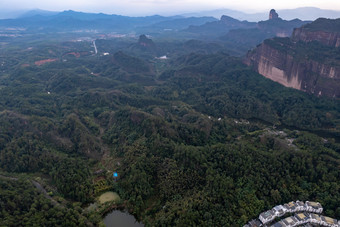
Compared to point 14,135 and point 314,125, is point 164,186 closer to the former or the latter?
point 14,135

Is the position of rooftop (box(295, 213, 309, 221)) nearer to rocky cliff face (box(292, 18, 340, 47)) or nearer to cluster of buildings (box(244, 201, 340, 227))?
cluster of buildings (box(244, 201, 340, 227))

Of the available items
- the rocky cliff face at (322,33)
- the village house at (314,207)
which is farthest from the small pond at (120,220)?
the rocky cliff face at (322,33)

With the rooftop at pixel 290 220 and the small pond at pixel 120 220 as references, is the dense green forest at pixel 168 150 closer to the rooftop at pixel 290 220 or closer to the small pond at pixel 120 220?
the small pond at pixel 120 220

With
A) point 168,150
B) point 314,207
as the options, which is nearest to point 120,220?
point 168,150

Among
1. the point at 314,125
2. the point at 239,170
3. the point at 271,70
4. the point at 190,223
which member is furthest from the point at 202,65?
the point at 190,223

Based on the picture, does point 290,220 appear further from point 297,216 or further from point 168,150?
point 168,150

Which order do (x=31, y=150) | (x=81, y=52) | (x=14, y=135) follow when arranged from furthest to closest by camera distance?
(x=81, y=52), (x=14, y=135), (x=31, y=150)
